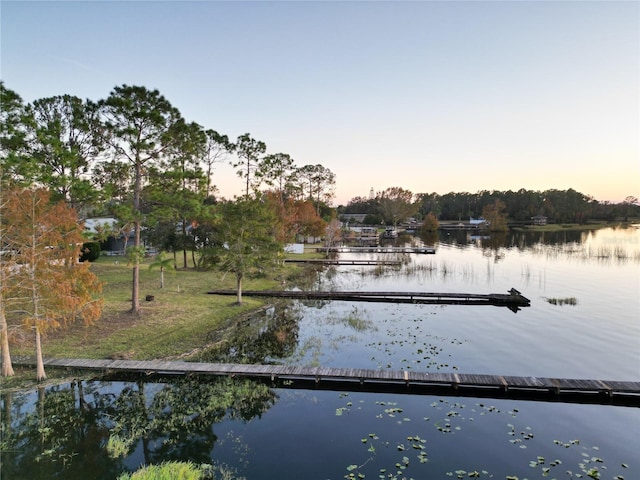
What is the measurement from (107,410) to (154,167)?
1316 cm

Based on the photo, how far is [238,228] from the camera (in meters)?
26.5

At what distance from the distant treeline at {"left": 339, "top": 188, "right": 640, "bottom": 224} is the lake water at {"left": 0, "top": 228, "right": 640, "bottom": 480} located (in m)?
118

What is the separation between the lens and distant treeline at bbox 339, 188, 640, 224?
140375 mm

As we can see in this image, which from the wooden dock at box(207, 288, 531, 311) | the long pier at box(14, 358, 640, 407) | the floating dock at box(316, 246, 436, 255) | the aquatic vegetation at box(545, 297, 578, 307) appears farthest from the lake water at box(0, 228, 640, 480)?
the floating dock at box(316, 246, 436, 255)

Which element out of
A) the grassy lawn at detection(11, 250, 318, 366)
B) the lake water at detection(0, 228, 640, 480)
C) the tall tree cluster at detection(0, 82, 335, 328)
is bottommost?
the lake water at detection(0, 228, 640, 480)

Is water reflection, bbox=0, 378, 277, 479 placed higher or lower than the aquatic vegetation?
higher

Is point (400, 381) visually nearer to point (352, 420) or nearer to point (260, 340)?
point (352, 420)

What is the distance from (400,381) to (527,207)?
14785cm

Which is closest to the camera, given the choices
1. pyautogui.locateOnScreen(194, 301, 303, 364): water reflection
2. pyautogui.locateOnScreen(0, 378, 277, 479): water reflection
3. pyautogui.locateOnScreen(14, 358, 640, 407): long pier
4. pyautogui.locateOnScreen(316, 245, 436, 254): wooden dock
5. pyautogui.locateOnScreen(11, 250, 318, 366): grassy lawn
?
pyautogui.locateOnScreen(0, 378, 277, 479): water reflection

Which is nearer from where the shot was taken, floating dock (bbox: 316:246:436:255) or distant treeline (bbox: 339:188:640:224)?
floating dock (bbox: 316:246:436:255)

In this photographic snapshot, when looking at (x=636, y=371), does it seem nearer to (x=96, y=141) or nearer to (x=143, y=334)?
(x=143, y=334)

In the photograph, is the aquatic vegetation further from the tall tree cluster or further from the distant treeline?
the distant treeline

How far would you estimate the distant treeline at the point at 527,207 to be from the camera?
5527 inches

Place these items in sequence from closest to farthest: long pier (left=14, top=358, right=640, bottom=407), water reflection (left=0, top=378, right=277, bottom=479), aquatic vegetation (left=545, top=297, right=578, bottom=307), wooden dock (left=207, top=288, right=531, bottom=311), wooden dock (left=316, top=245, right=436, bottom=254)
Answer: water reflection (left=0, top=378, right=277, bottom=479) → long pier (left=14, top=358, right=640, bottom=407) → aquatic vegetation (left=545, top=297, right=578, bottom=307) → wooden dock (left=207, top=288, right=531, bottom=311) → wooden dock (left=316, top=245, right=436, bottom=254)
